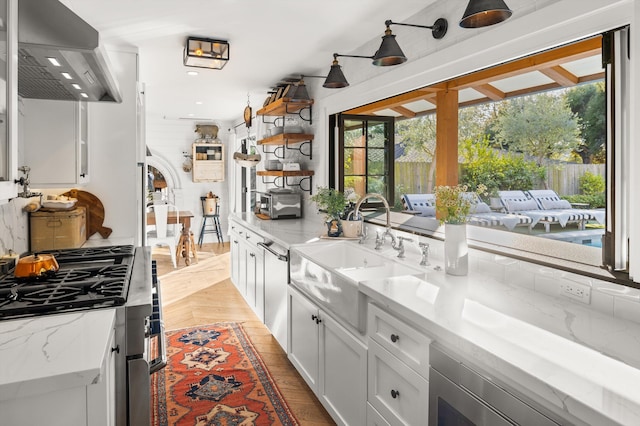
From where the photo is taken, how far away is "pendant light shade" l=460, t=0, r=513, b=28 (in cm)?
156

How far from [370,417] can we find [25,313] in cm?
141

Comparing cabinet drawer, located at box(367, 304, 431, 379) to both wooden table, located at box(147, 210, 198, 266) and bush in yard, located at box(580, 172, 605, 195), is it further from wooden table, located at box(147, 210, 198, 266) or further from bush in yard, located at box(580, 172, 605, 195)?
wooden table, located at box(147, 210, 198, 266)

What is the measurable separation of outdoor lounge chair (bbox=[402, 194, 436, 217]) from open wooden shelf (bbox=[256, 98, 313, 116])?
1.47m

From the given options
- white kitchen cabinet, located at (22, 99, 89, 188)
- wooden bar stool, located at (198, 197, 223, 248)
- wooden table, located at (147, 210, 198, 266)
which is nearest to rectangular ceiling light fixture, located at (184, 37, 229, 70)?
white kitchen cabinet, located at (22, 99, 89, 188)

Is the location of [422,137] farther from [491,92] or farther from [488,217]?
[488,217]

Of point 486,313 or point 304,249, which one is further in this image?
point 304,249

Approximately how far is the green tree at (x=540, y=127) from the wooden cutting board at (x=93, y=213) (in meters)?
2.91

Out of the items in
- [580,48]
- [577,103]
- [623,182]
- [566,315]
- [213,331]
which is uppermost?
[580,48]

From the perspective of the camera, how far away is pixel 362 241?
2990 mm

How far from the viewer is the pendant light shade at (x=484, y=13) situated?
5.12 feet

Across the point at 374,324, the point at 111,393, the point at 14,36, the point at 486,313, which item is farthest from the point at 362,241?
the point at 14,36

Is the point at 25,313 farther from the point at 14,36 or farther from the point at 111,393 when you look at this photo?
the point at 14,36

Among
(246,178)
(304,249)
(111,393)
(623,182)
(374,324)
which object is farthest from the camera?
(246,178)

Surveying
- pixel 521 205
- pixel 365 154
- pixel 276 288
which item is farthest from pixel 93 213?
pixel 521 205
